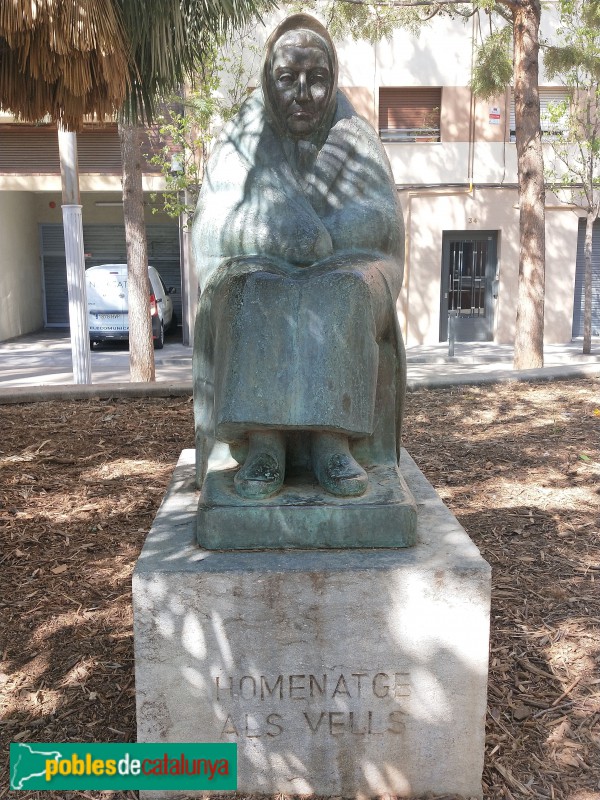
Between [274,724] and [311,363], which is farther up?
[311,363]

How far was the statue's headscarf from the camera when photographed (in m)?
2.53

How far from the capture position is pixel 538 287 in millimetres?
8305

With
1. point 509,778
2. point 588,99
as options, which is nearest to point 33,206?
point 588,99

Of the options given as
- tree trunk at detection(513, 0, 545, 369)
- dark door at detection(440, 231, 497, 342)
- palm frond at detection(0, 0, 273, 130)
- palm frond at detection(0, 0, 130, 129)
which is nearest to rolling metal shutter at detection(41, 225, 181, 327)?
dark door at detection(440, 231, 497, 342)

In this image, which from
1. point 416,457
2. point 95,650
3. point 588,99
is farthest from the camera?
point 588,99

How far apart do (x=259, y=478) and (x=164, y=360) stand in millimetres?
11551

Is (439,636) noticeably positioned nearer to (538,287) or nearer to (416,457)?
(416,457)

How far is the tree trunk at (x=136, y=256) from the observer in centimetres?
815

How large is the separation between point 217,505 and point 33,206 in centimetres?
1812

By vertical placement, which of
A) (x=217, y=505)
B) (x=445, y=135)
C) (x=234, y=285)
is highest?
(x=445, y=135)

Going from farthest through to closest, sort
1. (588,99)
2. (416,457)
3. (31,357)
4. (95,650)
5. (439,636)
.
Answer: (31,357) → (588,99) → (416,457) → (95,650) → (439,636)

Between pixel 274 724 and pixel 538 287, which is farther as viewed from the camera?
pixel 538 287

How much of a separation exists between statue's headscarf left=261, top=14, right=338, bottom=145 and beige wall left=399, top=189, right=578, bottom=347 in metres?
12.4

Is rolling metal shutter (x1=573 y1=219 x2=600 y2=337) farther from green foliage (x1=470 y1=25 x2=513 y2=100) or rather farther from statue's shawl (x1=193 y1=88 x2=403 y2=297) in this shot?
statue's shawl (x1=193 y1=88 x2=403 y2=297)
